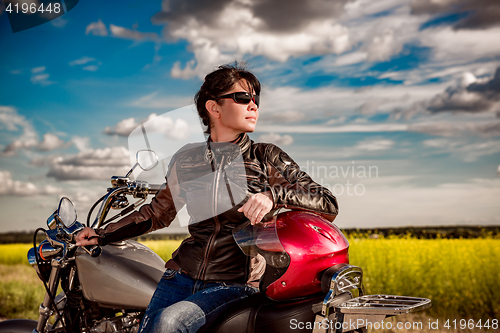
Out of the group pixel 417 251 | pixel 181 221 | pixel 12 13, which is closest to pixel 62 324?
pixel 181 221

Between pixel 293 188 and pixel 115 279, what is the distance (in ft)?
4.13

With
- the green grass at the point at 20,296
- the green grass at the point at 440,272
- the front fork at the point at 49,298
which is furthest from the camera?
the green grass at the point at 20,296

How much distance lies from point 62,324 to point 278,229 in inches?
65.3

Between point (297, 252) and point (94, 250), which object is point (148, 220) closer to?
point (94, 250)

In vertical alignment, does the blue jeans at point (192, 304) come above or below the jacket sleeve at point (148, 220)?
below

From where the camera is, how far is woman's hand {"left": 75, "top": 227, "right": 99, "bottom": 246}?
2250 mm

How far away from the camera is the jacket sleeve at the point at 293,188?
1546 mm

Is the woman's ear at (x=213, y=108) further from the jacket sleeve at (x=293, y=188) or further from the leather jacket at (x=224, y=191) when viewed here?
the jacket sleeve at (x=293, y=188)

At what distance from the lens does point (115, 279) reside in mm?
2254

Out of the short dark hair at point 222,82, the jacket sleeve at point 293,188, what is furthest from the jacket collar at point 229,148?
the short dark hair at point 222,82

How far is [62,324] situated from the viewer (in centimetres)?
234

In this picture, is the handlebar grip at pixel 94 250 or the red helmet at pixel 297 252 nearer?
the red helmet at pixel 297 252

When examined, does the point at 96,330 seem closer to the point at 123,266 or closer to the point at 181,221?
the point at 123,266

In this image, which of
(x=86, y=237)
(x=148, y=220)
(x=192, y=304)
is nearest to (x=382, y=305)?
(x=192, y=304)
